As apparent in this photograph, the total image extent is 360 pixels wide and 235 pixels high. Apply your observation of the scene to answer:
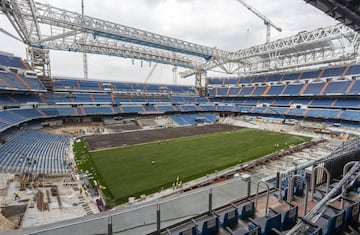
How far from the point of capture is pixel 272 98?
44.4 meters

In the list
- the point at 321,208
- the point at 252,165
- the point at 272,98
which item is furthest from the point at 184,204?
the point at 272,98

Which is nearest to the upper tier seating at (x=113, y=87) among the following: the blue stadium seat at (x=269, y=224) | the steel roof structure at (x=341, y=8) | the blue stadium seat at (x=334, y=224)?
the steel roof structure at (x=341, y=8)

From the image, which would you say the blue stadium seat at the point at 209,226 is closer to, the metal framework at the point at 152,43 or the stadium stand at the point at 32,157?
the stadium stand at the point at 32,157

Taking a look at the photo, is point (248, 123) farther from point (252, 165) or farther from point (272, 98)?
point (252, 165)

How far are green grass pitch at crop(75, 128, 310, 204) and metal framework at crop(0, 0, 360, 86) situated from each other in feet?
52.0

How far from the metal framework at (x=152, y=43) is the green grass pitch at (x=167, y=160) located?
15.9 m

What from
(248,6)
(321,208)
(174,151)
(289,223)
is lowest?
(174,151)

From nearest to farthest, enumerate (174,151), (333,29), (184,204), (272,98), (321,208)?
(321,208) < (184,204) < (174,151) < (333,29) < (272,98)

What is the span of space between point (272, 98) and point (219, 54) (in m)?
16.9

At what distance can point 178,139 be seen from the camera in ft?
86.6

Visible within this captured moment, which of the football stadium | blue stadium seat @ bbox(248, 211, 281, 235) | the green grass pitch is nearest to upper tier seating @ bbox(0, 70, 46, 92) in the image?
the football stadium

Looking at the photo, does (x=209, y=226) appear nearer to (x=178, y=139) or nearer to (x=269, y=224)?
(x=269, y=224)

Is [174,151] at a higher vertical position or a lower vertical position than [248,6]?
lower

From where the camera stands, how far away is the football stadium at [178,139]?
545cm
